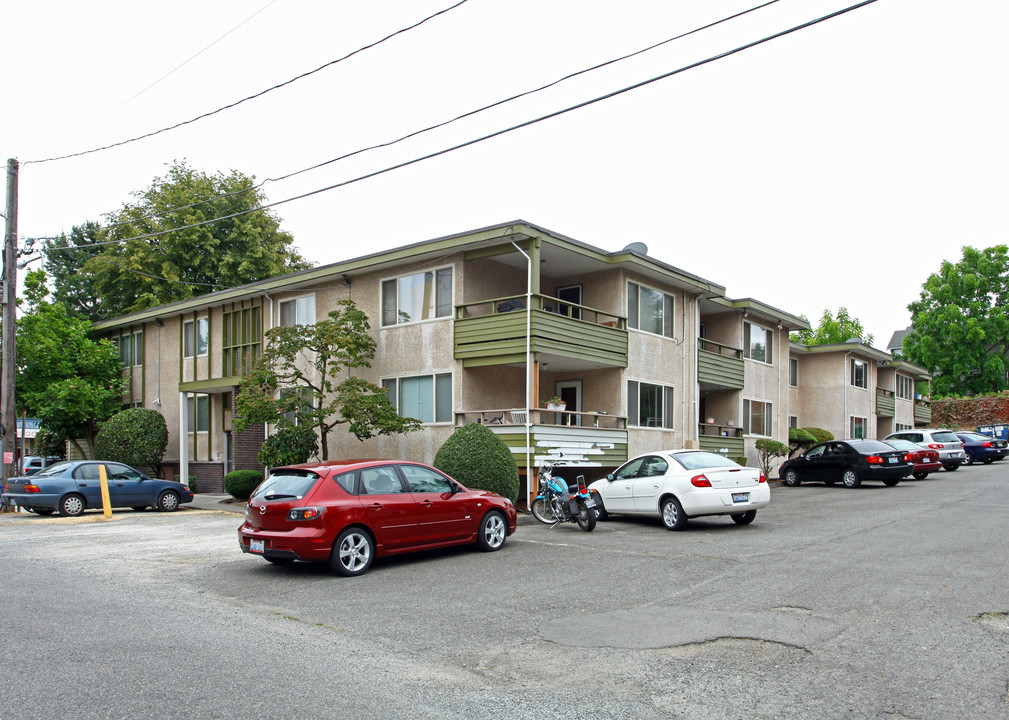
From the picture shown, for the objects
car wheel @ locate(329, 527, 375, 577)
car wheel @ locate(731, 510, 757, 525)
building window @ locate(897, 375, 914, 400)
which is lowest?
car wheel @ locate(731, 510, 757, 525)

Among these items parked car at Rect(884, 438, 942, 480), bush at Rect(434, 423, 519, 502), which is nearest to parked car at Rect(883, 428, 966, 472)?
parked car at Rect(884, 438, 942, 480)

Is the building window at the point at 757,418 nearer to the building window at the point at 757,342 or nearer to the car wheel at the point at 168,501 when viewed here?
the building window at the point at 757,342

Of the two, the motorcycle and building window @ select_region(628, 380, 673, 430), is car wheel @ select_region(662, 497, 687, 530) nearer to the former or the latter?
the motorcycle

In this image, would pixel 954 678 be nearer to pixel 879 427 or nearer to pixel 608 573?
pixel 608 573

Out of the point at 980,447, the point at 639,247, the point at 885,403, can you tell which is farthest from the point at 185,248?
the point at 980,447

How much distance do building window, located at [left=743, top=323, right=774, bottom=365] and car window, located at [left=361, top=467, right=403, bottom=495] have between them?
21251mm

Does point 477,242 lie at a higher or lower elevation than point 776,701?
higher

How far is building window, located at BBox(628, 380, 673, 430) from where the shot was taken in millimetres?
22984

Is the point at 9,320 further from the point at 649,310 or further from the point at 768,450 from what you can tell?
the point at 768,450

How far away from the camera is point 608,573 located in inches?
409

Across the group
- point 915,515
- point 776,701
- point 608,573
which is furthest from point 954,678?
point 915,515

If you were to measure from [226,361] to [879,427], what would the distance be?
34668mm

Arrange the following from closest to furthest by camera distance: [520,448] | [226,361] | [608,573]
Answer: [608,573]
[520,448]
[226,361]

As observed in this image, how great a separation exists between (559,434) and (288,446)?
6754mm
